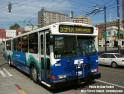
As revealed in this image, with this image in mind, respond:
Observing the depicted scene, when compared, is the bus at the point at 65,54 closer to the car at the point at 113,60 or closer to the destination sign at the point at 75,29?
the destination sign at the point at 75,29

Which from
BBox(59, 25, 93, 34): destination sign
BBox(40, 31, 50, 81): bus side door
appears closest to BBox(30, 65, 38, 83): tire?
BBox(40, 31, 50, 81): bus side door

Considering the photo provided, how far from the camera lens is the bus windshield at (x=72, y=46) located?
18.5 ft

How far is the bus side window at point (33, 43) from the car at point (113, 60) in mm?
8415

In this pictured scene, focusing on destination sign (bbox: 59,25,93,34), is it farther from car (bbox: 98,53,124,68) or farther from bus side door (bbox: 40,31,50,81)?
car (bbox: 98,53,124,68)

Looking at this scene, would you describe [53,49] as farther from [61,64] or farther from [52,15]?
[52,15]

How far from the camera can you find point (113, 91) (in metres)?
5.92

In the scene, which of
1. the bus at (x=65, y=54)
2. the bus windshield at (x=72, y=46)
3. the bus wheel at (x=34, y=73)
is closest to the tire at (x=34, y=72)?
the bus wheel at (x=34, y=73)

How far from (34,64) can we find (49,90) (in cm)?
176

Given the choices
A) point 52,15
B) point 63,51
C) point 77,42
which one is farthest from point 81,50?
point 52,15

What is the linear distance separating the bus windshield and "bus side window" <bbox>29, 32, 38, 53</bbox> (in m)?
1.78

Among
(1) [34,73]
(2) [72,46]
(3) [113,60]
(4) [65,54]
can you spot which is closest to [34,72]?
(1) [34,73]

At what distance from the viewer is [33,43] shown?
7395 millimetres

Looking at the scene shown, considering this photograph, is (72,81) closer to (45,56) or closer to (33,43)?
(45,56)

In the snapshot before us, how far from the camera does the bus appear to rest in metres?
5.54
